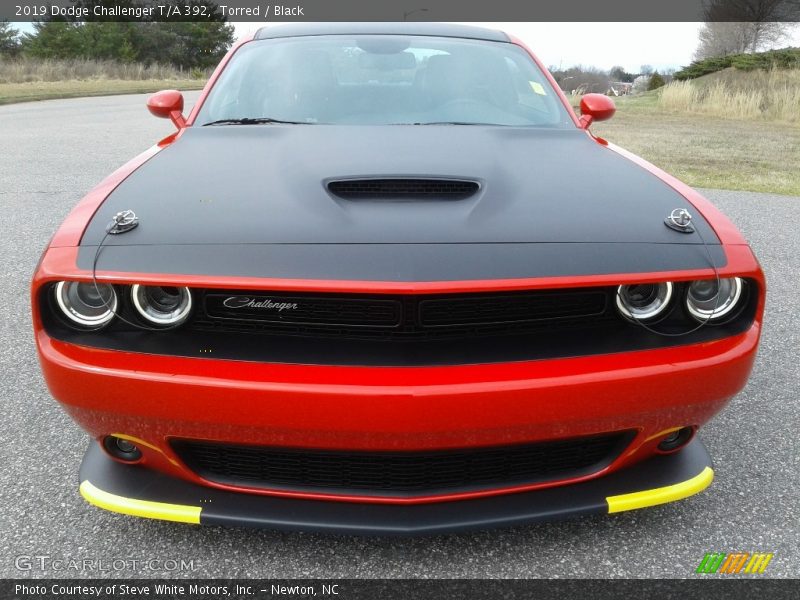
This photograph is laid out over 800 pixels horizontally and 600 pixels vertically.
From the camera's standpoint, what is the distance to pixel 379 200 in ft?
→ 5.53

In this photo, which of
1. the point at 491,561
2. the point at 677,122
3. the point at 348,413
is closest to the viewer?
the point at 348,413

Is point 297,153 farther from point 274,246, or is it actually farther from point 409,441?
point 409,441

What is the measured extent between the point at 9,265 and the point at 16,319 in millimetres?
982

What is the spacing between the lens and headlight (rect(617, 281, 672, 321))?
5.19 feet

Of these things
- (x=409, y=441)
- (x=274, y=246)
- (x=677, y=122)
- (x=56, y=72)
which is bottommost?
(x=56, y=72)

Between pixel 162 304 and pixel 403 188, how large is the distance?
0.67 meters

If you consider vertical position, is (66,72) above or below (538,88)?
below

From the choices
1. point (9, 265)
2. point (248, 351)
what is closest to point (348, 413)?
point (248, 351)

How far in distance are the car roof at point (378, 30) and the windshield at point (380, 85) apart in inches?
2.4

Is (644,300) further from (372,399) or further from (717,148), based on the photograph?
(717,148)

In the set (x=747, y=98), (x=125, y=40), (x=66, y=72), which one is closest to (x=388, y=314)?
(x=747, y=98)

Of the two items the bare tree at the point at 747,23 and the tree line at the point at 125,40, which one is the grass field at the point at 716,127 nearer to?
the bare tree at the point at 747,23

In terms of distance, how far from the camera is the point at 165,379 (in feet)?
4.68

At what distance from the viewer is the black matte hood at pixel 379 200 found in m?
1.54
